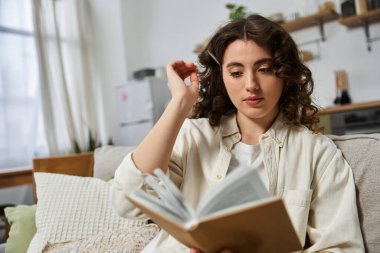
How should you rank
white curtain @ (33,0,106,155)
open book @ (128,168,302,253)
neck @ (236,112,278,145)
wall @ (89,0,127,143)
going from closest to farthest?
open book @ (128,168,302,253) < neck @ (236,112,278,145) < white curtain @ (33,0,106,155) < wall @ (89,0,127,143)

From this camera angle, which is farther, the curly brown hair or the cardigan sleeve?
the curly brown hair

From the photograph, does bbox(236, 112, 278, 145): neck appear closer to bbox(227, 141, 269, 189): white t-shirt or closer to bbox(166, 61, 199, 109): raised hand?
bbox(227, 141, 269, 189): white t-shirt

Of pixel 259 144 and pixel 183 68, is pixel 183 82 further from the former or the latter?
pixel 259 144

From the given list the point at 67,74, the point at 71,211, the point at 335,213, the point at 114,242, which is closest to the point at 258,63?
the point at 335,213

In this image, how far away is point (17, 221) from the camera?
1488 mm

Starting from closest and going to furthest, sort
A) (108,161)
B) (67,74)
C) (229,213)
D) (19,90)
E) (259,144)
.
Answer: (229,213)
(259,144)
(108,161)
(19,90)
(67,74)

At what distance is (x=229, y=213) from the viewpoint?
52 cm

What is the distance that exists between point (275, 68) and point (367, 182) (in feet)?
1.48

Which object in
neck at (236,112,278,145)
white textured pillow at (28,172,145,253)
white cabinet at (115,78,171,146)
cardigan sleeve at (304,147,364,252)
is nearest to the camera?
cardigan sleeve at (304,147,364,252)

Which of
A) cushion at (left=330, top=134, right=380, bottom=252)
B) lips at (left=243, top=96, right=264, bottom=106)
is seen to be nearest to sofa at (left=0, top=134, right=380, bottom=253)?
cushion at (left=330, top=134, right=380, bottom=252)

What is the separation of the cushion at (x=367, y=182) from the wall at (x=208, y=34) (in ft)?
6.36

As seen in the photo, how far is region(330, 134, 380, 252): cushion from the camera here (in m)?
0.99

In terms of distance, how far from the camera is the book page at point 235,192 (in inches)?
22.2

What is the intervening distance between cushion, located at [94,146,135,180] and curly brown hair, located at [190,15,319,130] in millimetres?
641
